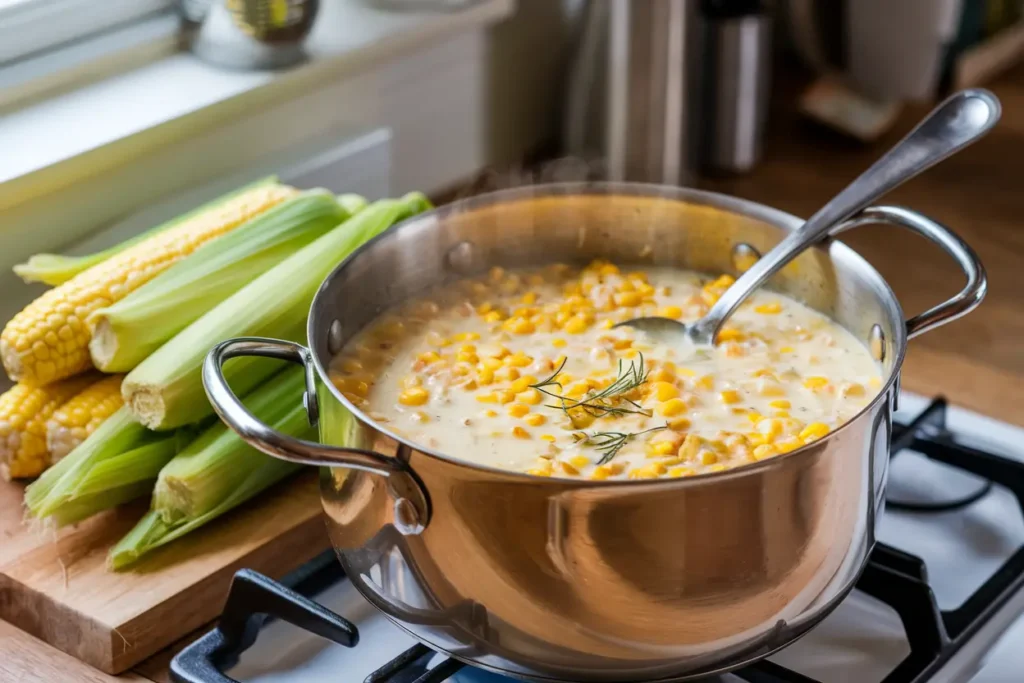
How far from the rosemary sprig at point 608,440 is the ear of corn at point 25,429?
46cm

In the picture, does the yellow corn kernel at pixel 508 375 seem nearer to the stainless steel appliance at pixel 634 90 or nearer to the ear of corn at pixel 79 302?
the ear of corn at pixel 79 302

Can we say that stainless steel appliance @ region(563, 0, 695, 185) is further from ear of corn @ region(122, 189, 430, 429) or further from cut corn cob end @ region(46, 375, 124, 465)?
cut corn cob end @ region(46, 375, 124, 465)

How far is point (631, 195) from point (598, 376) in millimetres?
205

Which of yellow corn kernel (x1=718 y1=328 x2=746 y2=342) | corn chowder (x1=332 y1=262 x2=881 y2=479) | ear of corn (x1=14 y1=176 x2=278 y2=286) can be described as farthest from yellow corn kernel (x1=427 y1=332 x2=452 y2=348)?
ear of corn (x1=14 y1=176 x2=278 y2=286)

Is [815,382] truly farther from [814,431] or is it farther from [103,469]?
[103,469]

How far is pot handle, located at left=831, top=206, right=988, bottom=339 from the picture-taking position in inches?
34.2

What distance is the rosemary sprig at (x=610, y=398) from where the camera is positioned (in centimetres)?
91

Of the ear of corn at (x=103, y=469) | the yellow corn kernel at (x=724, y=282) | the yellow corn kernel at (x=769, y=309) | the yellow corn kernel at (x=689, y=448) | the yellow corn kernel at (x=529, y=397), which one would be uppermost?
the yellow corn kernel at (x=689, y=448)

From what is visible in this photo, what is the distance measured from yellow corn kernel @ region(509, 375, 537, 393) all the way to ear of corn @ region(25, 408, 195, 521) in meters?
0.29

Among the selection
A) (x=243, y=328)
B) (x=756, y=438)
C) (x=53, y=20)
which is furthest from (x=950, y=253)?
(x=53, y=20)

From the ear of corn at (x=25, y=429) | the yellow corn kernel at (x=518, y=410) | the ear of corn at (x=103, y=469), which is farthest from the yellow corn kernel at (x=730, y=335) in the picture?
the ear of corn at (x=25, y=429)

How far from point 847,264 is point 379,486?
1.45 ft

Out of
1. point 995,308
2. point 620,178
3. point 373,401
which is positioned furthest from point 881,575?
point 620,178

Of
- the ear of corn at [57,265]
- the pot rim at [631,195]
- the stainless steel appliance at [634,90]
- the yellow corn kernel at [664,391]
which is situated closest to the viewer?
the pot rim at [631,195]
